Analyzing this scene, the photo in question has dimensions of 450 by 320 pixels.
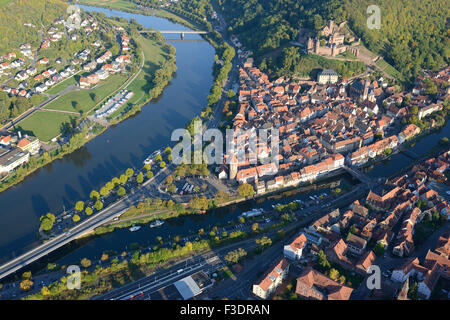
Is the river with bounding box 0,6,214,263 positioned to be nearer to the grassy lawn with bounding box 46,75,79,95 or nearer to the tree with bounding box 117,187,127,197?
the tree with bounding box 117,187,127,197

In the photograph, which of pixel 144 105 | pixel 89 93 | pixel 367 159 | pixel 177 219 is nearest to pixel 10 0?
pixel 89 93

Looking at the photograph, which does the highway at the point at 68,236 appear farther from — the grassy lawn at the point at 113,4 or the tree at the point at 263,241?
the grassy lawn at the point at 113,4

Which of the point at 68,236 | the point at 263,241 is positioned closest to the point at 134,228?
the point at 68,236

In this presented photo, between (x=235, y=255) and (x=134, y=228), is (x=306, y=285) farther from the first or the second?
(x=134, y=228)

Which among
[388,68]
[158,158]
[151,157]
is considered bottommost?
[151,157]

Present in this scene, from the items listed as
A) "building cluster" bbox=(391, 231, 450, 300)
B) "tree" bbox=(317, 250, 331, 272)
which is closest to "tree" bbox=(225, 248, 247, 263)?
"tree" bbox=(317, 250, 331, 272)

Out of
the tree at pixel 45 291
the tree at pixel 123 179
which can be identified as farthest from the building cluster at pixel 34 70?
the tree at pixel 45 291
